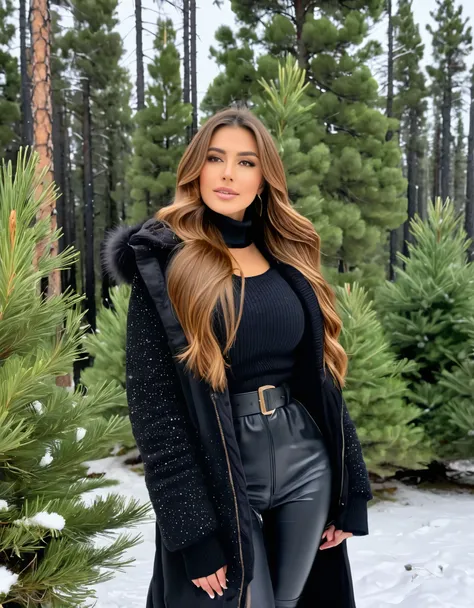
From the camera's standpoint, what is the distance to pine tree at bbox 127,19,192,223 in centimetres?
1480

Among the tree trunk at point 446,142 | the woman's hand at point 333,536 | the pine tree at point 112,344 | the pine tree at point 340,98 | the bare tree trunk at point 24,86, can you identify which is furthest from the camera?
the tree trunk at point 446,142

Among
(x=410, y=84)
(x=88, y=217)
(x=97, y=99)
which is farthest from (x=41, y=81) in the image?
(x=410, y=84)

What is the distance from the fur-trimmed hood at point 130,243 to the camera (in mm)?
1750

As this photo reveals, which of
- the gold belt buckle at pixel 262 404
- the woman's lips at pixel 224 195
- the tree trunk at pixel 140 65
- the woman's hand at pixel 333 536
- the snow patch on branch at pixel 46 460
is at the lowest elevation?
the woman's hand at pixel 333 536

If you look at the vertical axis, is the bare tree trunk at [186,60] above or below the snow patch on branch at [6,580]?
above

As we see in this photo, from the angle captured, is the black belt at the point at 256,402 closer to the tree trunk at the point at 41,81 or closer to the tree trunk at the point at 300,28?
the tree trunk at the point at 41,81

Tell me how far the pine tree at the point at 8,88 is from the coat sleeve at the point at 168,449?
18.1 m

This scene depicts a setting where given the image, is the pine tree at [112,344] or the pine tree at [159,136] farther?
the pine tree at [159,136]

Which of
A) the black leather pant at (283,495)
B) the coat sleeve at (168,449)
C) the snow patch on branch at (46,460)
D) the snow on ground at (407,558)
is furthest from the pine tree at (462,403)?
the snow patch on branch at (46,460)

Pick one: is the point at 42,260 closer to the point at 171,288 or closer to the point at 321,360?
the point at 171,288

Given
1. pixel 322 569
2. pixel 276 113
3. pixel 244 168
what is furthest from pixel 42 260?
pixel 276 113

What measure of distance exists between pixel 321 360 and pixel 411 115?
100 ft

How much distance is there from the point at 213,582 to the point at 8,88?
20.7 metres

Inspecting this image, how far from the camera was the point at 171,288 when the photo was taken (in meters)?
1.75
